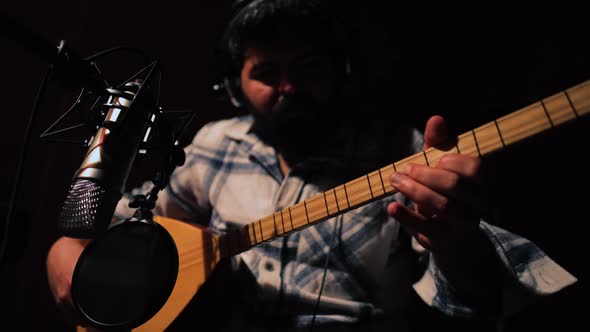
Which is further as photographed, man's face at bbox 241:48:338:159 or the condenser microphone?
man's face at bbox 241:48:338:159

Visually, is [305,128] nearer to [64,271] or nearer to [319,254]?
[319,254]

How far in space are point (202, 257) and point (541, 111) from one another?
746 millimetres

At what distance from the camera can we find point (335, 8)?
3.50 feet

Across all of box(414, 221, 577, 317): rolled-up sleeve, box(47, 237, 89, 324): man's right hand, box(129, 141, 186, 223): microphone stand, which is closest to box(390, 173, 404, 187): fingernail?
box(414, 221, 577, 317): rolled-up sleeve

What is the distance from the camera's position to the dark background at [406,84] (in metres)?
0.95

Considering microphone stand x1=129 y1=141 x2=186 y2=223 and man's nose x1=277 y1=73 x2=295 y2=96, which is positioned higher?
man's nose x1=277 y1=73 x2=295 y2=96

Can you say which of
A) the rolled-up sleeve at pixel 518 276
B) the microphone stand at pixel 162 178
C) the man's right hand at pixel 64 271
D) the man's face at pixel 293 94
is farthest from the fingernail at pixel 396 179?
the man's right hand at pixel 64 271

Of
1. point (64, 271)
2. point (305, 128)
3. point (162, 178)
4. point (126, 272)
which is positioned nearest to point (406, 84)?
point (305, 128)

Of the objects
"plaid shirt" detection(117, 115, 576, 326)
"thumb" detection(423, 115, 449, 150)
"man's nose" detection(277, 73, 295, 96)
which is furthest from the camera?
"man's nose" detection(277, 73, 295, 96)

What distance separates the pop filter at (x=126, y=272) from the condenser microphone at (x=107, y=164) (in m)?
0.14

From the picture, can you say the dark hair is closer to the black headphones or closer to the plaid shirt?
the black headphones

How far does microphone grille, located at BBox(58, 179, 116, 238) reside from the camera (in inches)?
18.5

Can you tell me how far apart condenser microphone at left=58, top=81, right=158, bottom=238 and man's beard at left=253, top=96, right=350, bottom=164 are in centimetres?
51

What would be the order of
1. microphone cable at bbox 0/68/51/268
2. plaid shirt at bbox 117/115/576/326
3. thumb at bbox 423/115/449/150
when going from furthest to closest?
plaid shirt at bbox 117/115/576/326 → thumb at bbox 423/115/449/150 → microphone cable at bbox 0/68/51/268
